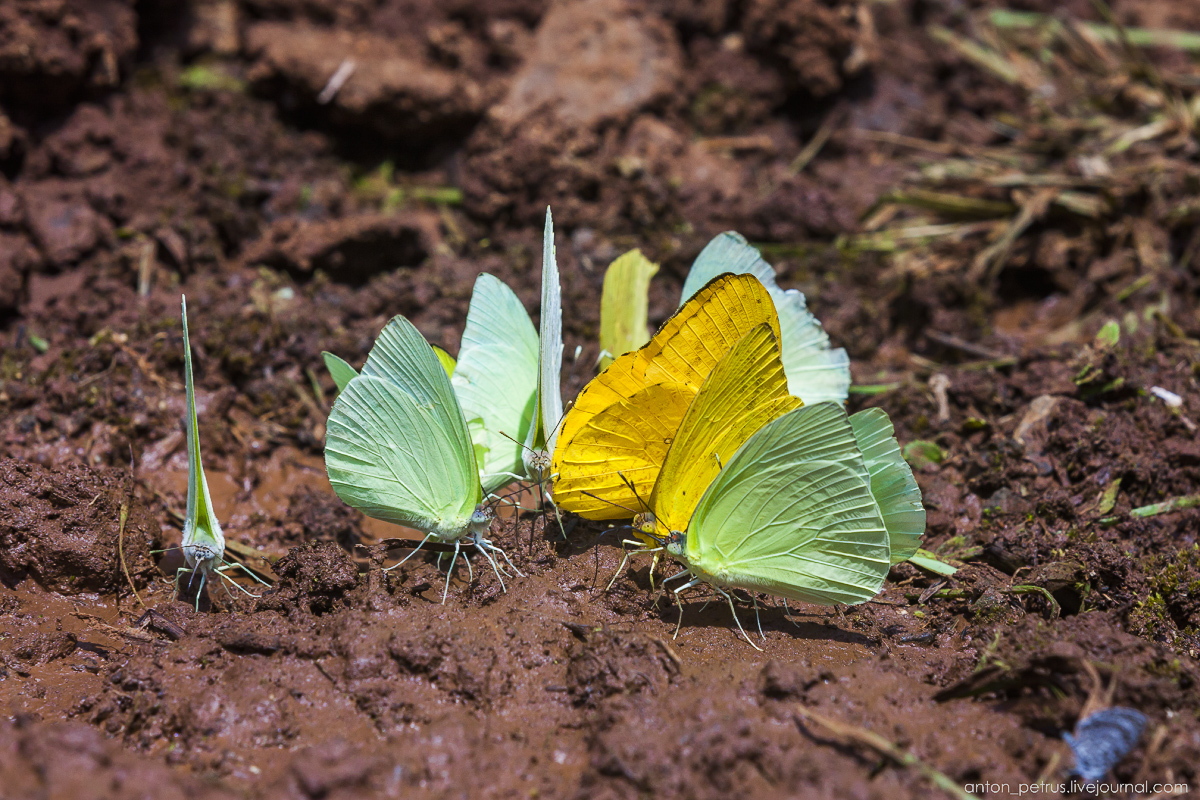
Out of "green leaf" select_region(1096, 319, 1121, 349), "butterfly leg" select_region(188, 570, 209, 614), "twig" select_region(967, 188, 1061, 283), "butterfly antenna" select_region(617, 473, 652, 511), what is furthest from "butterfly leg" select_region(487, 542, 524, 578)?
"twig" select_region(967, 188, 1061, 283)

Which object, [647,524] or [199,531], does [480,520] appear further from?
[199,531]

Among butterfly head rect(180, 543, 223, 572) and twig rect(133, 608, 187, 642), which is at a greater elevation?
butterfly head rect(180, 543, 223, 572)

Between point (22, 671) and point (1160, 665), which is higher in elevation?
point (22, 671)

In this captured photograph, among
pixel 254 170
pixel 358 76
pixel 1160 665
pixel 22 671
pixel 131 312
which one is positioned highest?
pixel 358 76

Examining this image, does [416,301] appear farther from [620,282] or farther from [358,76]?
[358,76]

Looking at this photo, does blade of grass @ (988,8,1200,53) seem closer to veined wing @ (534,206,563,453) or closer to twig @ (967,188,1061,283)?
twig @ (967,188,1061,283)

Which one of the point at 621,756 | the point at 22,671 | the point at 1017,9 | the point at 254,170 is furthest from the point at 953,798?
the point at 1017,9

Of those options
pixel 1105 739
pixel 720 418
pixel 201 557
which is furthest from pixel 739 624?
pixel 201 557
